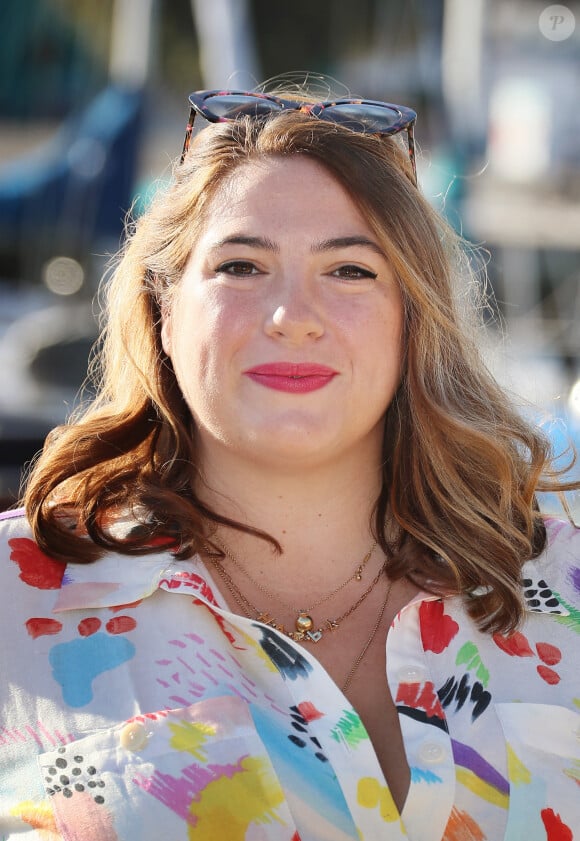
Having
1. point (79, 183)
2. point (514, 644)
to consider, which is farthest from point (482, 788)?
point (79, 183)

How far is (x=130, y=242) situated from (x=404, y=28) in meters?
7.56

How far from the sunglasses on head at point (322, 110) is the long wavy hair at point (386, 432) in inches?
1.2

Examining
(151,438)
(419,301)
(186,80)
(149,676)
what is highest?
(419,301)

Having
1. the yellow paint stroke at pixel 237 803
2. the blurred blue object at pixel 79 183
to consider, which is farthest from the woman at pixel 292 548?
the blurred blue object at pixel 79 183

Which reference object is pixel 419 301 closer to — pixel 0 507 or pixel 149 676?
pixel 149 676

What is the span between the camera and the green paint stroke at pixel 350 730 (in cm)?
181

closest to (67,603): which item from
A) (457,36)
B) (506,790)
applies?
(506,790)

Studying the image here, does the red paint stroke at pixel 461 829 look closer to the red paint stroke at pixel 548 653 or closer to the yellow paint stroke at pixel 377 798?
the yellow paint stroke at pixel 377 798

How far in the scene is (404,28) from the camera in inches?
366

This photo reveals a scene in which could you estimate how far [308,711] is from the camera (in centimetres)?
185

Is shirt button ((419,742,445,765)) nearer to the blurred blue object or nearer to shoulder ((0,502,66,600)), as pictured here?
shoulder ((0,502,66,600))

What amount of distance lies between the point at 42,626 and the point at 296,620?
48 centimetres

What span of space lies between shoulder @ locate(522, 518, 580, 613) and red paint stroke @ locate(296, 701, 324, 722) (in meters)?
0.48

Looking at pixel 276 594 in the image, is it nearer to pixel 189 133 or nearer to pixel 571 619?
pixel 571 619
